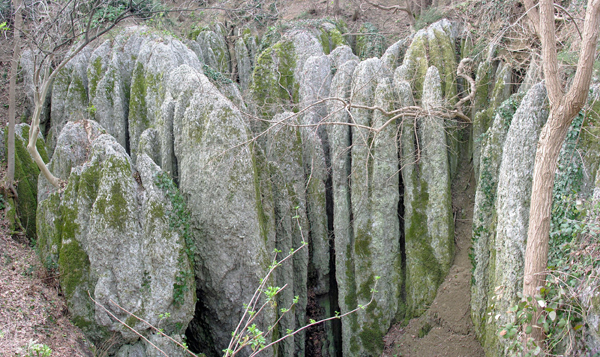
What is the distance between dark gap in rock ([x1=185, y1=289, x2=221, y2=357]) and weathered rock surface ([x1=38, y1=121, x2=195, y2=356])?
3.08 ft

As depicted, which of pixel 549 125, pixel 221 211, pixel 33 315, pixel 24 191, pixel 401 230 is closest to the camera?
pixel 549 125

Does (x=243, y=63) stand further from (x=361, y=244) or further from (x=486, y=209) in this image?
(x=486, y=209)

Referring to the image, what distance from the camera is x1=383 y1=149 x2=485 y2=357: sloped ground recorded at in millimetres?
8648

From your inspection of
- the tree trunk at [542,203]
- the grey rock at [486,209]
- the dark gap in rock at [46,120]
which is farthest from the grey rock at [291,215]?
the dark gap in rock at [46,120]

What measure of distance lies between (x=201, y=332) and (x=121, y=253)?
2.57 metres

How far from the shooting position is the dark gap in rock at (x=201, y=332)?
866 cm

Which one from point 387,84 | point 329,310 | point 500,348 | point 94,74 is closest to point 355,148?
point 387,84

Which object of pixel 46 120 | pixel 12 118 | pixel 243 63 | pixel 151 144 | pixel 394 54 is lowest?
pixel 151 144

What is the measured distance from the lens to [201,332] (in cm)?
878

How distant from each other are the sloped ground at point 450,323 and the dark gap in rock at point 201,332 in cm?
392

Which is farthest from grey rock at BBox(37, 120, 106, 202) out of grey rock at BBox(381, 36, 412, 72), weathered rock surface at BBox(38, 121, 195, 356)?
grey rock at BBox(381, 36, 412, 72)

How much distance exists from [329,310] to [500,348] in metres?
4.65

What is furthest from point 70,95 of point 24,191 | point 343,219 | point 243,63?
point 343,219

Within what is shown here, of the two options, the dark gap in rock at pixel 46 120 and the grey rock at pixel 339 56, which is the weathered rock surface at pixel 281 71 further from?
the dark gap in rock at pixel 46 120
